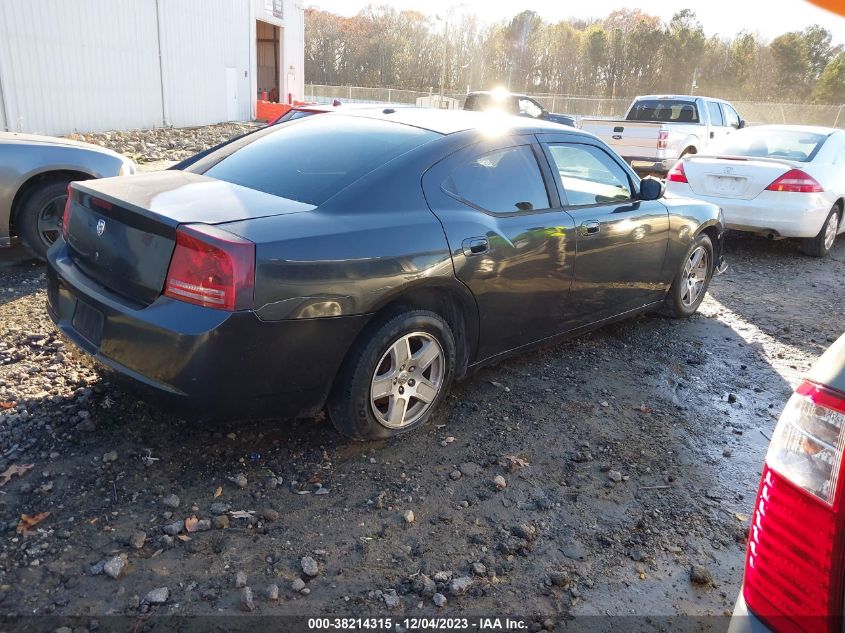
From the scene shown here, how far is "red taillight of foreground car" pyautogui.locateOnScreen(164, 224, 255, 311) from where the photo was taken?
8.61 ft

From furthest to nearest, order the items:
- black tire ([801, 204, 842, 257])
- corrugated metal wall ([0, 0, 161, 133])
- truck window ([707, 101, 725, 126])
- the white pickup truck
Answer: truck window ([707, 101, 725, 126]) → corrugated metal wall ([0, 0, 161, 133]) → the white pickup truck → black tire ([801, 204, 842, 257])

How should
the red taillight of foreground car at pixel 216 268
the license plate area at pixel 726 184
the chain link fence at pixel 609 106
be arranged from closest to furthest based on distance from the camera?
the red taillight of foreground car at pixel 216 268 < the license plate area at pixel 726 184 < the chain link fence at pixel 609 106

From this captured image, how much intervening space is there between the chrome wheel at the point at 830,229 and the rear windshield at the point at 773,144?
837 millimetres

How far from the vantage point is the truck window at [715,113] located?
15.0m

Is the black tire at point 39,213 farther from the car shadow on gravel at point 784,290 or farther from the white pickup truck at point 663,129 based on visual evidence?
the white pickup truck at point 663,129

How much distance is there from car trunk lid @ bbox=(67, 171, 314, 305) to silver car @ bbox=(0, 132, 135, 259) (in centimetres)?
271

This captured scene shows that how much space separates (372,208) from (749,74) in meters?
65.3

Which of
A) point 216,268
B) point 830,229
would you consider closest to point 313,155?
point 216,268

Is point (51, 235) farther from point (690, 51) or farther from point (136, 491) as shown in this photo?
point (690, 51)

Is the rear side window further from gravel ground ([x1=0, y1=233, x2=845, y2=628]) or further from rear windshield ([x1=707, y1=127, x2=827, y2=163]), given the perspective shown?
rear windshield ([x1=707, y1=127, x2=827, y2=163])

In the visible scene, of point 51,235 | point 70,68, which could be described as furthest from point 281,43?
point 51,235

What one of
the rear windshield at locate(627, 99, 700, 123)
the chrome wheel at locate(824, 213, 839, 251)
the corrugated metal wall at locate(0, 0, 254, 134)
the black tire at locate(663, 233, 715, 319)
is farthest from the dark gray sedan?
the corrugated metal wall at locate(0, 0, 254, 134)

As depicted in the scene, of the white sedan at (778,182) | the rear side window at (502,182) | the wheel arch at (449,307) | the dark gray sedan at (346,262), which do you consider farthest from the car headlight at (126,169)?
the white sedan at (778,182)

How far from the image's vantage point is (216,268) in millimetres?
2635
